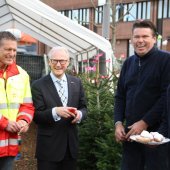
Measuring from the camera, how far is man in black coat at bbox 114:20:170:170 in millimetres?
4051

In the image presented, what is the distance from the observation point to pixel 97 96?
640 cm

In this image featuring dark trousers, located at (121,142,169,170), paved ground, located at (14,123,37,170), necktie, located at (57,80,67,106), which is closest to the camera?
dark trousers, located at (121,142,169,170)

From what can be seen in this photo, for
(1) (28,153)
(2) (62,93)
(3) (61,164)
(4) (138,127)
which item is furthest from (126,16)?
(4) (138,127)

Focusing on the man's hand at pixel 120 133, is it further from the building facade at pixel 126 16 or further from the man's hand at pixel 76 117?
the building facade at pixel 126 16

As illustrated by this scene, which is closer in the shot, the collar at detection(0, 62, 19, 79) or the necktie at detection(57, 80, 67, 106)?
the collar at detection(0, 62, 19, 79)

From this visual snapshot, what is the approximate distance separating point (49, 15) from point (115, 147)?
4.43 meters

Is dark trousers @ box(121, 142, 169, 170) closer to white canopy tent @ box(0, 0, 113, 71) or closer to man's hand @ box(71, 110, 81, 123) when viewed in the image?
man's hand @ box(71, 110, 81, 123)

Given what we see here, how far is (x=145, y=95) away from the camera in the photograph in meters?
4.12

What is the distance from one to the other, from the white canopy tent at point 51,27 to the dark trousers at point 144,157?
5.24 meters

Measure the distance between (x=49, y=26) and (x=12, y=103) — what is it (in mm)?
7012

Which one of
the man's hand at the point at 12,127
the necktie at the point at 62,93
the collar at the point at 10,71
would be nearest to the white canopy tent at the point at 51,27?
the necktie at the point at 62,93

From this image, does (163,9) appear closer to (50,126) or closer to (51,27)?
(51,27)

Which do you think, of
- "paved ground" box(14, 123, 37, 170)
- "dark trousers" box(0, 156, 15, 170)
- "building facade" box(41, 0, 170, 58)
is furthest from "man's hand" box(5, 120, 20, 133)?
"building facade" box(41, 0, 170, 58)

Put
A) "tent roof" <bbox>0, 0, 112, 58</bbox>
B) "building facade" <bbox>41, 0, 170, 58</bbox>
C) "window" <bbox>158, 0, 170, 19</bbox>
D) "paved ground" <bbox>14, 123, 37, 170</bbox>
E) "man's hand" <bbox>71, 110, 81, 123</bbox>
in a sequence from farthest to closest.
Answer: "window" <bbox>158, 0, 170, 19</bbox> → "building facade" <bbox>41, 0, 170, 58</bbox> → "tent roof" <bbox>0, 0, 112, 58</bbox> → "paved ground" <bbox>14, 123, 37, 170</bbox> → "man's hand" <bbox>71, 110, 81, 123</bbox>
